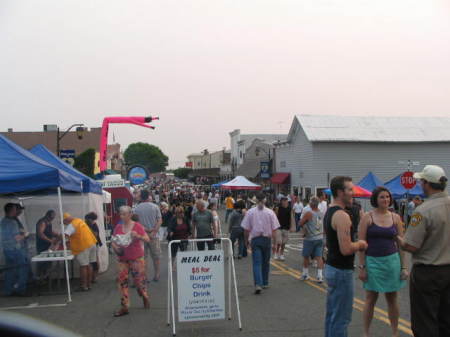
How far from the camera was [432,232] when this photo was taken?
4.74 metres

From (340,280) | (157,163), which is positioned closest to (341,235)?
(340,280)

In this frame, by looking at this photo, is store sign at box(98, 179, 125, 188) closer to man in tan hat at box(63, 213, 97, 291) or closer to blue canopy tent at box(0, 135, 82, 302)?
man in tan hat at box(63, 213, 97, 291)

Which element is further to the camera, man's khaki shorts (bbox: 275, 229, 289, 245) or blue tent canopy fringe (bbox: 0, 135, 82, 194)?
man's khaki shorts (bbox: 275, 229, 289, 245)

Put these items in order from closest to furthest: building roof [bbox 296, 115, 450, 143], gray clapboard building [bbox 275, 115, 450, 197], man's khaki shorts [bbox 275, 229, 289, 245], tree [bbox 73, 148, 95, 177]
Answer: man's khaki shorts [bbox 275, 229, 289, 245] → gray clapboard building [bbox 275, 115, 450, 197] → building roof [bbox 296, 115, 450, 143] → tree [bbox 73, 148, 95, 177]

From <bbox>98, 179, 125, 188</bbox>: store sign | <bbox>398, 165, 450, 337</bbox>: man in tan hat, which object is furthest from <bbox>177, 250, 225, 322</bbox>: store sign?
<bbox>98, 179, 125, 188</bbox>: store sign

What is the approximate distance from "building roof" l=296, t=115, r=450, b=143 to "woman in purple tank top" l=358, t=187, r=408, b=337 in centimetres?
2891

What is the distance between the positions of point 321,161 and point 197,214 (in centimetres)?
2426

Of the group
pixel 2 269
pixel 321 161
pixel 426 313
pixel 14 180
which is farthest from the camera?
pixel 321 161

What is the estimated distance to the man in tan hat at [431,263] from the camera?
469 cm

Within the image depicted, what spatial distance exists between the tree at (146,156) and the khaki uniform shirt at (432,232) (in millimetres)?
148887

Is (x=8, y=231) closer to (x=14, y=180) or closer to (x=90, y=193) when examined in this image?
(x=14, y=180)

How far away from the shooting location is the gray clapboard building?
1364 inches

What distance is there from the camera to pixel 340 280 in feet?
16.1

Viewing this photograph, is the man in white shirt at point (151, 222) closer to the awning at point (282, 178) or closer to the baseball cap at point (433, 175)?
the baseball cap at point (433, 175)
